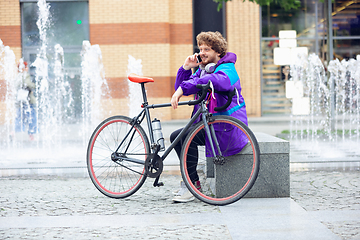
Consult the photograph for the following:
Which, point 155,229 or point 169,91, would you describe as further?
point 169,91

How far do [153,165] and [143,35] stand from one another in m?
11.6

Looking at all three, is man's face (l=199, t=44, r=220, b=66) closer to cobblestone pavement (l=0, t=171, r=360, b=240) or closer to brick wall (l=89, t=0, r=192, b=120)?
cobblestone pavement (l=0, t=171, r=360, b=240)

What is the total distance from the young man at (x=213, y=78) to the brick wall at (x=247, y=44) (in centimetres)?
1190

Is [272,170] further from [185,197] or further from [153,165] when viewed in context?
[153,165]

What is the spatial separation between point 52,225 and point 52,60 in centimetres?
1333

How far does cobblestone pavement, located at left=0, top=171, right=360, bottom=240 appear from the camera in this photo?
3340mm

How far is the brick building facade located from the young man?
11.1m

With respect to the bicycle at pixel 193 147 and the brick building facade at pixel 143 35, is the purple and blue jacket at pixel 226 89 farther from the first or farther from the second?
the brick building facade at pixel 143 35

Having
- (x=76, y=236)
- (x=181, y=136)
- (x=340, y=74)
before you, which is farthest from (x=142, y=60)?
(x=76, y=236)

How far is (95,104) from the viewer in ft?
52.3

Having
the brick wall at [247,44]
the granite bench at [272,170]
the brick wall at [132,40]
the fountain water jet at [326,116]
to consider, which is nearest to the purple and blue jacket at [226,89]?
the granite bench at [272,170]

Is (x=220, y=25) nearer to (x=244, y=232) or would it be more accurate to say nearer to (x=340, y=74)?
(x=340, y=74)

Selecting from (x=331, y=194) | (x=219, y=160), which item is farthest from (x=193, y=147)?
(x=331, y=194)

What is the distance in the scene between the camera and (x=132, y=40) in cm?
1537
